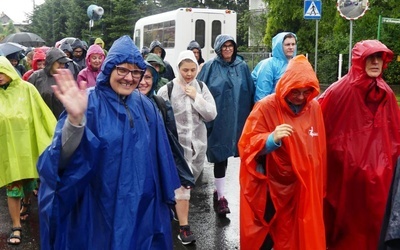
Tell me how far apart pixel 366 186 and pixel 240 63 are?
2678 millimetres

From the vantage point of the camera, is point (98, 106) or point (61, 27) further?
point (61, 27)

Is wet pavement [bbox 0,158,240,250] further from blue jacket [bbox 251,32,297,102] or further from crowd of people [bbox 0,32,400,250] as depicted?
blue jacket [bbox 251,32,297,102]

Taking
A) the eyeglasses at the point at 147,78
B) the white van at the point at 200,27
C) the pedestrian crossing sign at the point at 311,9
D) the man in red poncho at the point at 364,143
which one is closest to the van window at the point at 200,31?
the white van at the point at 200,27

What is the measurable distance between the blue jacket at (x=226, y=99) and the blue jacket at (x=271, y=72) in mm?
139

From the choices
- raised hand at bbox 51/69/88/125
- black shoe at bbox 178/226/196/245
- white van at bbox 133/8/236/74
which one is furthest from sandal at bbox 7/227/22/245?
white van at bbox 133/8/236/74

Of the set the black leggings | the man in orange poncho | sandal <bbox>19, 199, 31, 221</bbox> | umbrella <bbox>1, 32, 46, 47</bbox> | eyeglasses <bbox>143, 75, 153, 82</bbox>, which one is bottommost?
sandal <bbox>19, 199, 31, 221</bbox>

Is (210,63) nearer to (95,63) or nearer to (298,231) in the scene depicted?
(95,63)

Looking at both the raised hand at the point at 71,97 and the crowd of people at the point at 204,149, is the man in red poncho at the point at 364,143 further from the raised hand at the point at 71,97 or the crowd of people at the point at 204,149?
the raised hand at the point at 71,97

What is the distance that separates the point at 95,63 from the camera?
732 centimetres

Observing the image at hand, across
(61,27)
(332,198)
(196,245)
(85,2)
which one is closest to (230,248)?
(196,245)

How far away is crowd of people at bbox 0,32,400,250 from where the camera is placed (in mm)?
3248

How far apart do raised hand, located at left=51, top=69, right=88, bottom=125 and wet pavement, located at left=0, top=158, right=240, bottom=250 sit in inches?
110

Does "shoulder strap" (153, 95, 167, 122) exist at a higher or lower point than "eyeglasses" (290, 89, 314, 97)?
lower

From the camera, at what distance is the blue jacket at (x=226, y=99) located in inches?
256
